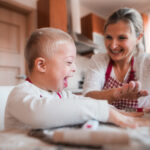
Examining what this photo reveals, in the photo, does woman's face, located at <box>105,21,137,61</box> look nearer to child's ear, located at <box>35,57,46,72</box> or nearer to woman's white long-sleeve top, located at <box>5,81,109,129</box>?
child's ear, located at <box>35,57,46,72</box>

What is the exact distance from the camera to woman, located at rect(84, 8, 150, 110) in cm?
103

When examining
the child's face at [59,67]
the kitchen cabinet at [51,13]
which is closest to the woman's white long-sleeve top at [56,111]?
the child's face at [59,67]

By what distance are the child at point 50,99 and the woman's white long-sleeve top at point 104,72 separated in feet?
1.04

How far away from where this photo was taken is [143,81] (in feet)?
3.36

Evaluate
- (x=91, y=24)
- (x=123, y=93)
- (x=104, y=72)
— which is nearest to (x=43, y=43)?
(x=123, y=93)

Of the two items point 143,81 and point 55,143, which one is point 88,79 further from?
point 55,143

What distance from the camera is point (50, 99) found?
0.45m

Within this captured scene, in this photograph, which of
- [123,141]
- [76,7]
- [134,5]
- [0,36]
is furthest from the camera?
[134,5]

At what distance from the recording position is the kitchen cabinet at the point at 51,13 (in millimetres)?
2480

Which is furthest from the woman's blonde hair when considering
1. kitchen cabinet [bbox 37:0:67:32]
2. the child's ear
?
kitchen cabinet [bbox 37:0:67:32]

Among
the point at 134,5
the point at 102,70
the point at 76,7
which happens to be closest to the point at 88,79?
the point at 102,70

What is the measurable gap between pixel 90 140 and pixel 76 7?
3.09 metres

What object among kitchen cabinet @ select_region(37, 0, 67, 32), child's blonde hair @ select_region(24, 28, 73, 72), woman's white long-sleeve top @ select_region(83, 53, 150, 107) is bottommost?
woman's white long-sleeve top @ select_region(83, 53, 150, 107)

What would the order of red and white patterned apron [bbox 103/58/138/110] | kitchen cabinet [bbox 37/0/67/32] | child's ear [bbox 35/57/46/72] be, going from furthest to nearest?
kitchen cabinet [bbox 37/0/67/32] → red and white patterned apron [bbox 103/58/138/110] → child's ear [bbox 35/57/46/72]
